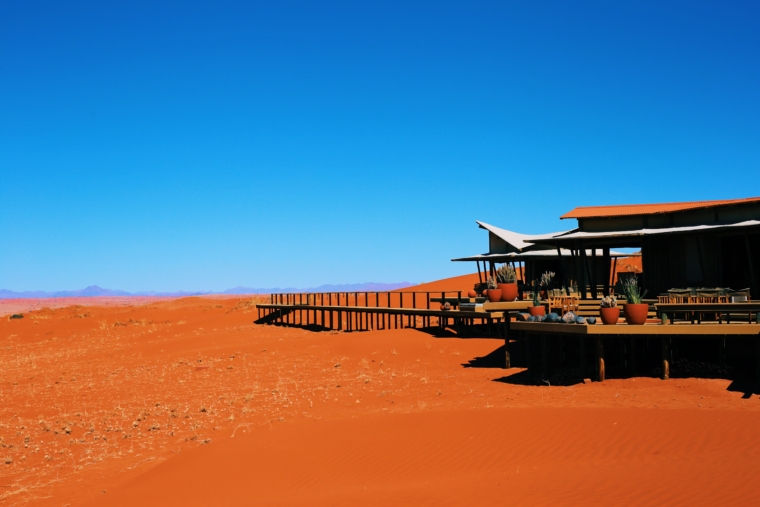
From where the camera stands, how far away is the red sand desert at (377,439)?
9.03 meters

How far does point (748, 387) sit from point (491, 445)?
7.29 m

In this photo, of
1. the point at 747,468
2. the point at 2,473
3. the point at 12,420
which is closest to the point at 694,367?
the point at 747,468

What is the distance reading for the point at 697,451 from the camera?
10.3 metres

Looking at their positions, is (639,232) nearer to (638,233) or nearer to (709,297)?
(638,233)

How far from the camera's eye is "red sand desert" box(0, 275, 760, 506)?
9031 mm

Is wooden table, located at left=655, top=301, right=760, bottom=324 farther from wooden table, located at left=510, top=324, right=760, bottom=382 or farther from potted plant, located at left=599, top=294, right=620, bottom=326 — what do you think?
potted plant, located at left=599, top=294, right=620, bottom=326

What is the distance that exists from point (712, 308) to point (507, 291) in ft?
20.2

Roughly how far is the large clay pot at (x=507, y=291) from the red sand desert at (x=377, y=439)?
2252 millimetres

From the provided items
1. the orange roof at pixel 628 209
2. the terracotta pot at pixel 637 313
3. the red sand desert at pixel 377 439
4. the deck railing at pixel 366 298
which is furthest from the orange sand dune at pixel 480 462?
the deck railing at pixel 366 298

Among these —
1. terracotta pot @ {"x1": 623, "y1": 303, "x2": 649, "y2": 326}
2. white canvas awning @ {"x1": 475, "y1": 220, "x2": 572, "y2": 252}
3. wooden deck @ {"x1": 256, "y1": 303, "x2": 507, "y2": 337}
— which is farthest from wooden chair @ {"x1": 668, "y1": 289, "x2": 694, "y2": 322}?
white canvas awning @ {"x1": 475, "y1": 220, "x2": 572, "y2": 252}

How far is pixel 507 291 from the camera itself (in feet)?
70.1

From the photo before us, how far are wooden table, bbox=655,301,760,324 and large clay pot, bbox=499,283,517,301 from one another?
494 centimetres

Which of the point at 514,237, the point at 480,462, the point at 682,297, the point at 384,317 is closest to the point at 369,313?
the point at 384,317

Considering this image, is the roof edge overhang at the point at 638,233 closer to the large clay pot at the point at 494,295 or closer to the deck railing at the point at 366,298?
the large clay pot at the point at 494,295
